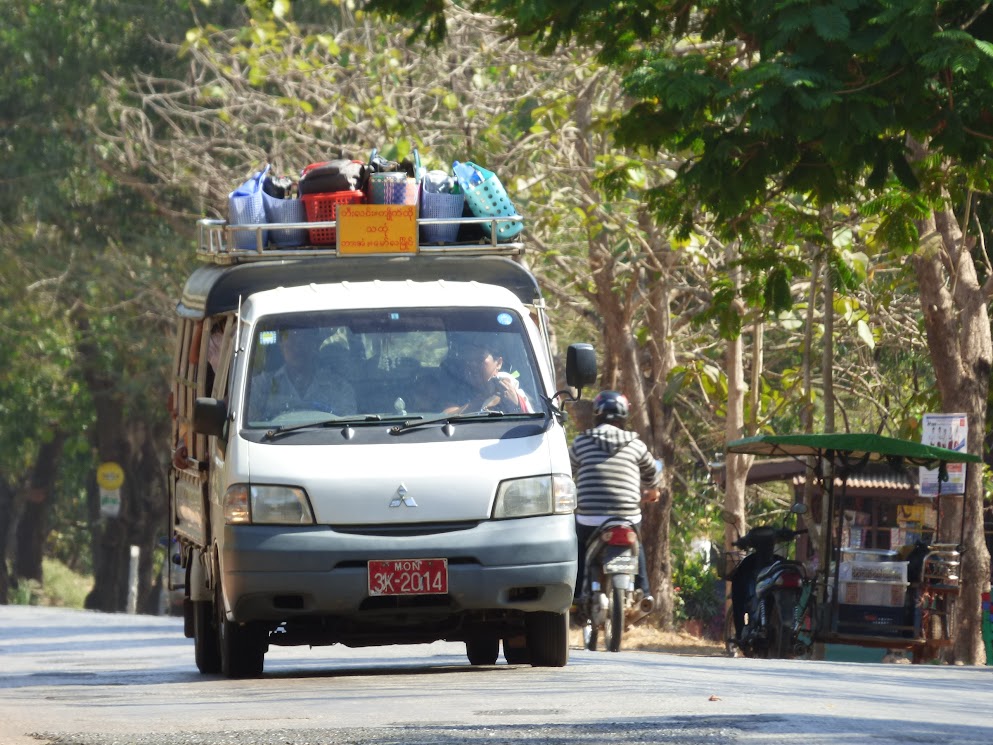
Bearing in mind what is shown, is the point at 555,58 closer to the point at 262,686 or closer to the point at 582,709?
the point at 262,686

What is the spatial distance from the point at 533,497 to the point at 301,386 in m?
1.32

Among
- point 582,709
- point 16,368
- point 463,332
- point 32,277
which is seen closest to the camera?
point 582,709

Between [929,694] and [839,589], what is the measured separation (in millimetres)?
6817

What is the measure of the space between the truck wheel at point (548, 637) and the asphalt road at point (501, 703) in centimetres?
11

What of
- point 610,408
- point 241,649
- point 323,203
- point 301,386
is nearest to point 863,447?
point 610,408

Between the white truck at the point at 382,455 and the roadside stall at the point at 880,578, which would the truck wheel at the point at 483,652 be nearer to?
the white truck at the point at 382,455

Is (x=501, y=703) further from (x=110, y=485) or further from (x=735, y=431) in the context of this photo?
(x=110, y=485)

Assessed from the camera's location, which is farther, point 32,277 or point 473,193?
point 32,277

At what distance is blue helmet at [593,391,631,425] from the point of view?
518 inches

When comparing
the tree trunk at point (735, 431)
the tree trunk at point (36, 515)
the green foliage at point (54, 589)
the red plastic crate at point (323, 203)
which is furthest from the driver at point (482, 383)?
the tree trunk at point (36, 515)

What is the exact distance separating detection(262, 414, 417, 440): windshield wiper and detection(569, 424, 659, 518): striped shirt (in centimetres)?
379

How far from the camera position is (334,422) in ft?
30.7

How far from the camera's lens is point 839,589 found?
15906 millimetres

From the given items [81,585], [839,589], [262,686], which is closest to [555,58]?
[839,589]
